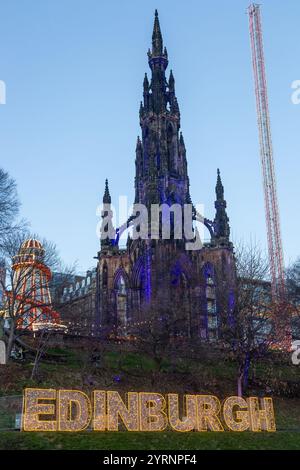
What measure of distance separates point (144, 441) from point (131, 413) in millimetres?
1976

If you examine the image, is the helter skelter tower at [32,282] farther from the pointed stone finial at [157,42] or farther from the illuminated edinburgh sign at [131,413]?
the pointed stone finial at [157,42]

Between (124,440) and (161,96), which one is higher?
(161,96)

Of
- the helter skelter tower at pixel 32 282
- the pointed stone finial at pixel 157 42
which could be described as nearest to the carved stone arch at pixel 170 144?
the pointed stone finial at pixel 157 42

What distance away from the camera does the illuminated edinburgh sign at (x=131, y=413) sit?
29.8m

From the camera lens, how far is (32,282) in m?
57.6

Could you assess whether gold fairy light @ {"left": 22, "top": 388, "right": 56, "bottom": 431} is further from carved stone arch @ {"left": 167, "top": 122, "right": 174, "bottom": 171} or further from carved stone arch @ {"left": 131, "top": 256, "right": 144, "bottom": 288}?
carved stone arch @ {"left": 167, "top": 122, "right": 174, "bottom": 171}

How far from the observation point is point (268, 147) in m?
146

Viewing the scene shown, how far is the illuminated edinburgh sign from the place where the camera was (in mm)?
29797

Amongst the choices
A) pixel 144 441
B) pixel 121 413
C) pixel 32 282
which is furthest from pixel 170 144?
pixel 144 441

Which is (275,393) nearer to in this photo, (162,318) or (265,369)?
(265,369)

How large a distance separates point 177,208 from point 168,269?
37.0 feet

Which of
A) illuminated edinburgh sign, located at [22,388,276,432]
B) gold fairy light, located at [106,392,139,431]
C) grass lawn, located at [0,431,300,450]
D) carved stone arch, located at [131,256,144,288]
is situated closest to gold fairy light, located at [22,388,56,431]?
illuminated edinburgh sign, located at [22,388,276,432]

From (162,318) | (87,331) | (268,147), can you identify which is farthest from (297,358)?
(268,147)

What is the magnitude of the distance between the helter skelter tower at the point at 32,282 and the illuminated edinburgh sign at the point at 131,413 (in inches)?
761
